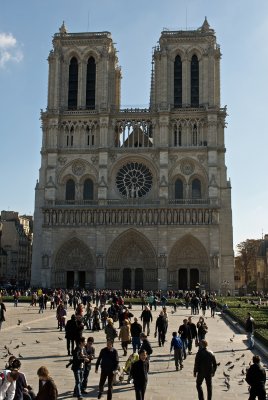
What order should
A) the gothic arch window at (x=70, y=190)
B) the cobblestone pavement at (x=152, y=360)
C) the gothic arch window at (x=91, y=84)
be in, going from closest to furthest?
1. the cobblestone pavement at (x=152, y=360)
2. the gothic arch window at (x=70, y=190)
3. the gothic arch window at (x=91, y=84)

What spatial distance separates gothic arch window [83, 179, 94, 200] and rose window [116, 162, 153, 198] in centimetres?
328

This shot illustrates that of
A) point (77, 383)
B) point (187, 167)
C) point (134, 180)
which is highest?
point (187, 167)

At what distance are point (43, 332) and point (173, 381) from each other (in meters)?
12.1

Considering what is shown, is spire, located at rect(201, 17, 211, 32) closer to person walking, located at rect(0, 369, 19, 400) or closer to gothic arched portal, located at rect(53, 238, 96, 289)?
gothic arched portal, located at rect(53, 238, 96, 289)

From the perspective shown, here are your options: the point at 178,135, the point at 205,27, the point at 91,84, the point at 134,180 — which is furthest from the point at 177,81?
the point at 134,180

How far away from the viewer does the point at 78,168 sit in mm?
64750

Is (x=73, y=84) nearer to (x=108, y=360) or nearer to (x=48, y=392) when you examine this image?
(x=108, y=360)

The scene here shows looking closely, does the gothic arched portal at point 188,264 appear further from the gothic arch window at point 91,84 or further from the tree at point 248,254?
the tree at point 248,254

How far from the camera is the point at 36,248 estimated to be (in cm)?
6350

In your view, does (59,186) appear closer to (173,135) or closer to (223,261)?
(173,135)

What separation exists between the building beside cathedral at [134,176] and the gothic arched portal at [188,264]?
4.7 inches

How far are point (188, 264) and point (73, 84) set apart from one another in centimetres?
2755

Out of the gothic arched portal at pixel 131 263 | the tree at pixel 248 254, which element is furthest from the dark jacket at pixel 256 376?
the tree at pixel 248 254

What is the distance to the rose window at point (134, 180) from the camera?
63812 mm
